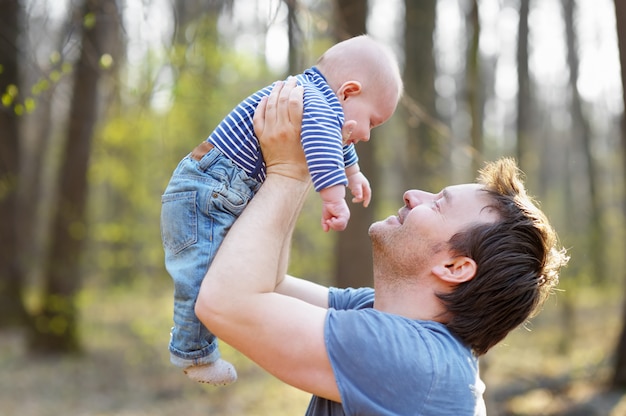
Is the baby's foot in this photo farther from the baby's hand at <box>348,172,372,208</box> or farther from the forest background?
the forest background

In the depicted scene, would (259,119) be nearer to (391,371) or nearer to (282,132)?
(282,132)

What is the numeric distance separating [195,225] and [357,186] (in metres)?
0.56

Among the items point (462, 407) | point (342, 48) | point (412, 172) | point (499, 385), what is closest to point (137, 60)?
point (412, 172)

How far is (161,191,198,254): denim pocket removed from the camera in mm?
1996

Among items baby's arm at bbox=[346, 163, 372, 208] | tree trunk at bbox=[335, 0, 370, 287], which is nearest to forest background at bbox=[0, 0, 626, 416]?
tree trunk at bbox=[335, 0, 370, 287]

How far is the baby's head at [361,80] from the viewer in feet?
Result: 7.12

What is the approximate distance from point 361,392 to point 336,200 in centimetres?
50

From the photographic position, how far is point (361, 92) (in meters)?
2.17

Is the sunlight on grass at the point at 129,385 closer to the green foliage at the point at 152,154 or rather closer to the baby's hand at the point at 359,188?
the green foliage at the point at 152,154

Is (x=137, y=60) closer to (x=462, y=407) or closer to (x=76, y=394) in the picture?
(x=76, y=394)

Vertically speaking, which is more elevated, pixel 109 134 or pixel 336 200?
pixel 336 200

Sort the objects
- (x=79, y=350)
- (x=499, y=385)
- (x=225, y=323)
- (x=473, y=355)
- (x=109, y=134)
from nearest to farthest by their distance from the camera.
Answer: (x=225, y=323), (x=473, y=355), (x=499, y=385), (x=109, y=134), (x=79, y=350)

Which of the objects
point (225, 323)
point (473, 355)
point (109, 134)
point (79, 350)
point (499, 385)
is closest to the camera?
point (225, 323)

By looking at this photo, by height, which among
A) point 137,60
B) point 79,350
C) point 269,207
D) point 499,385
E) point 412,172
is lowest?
point 79,350
